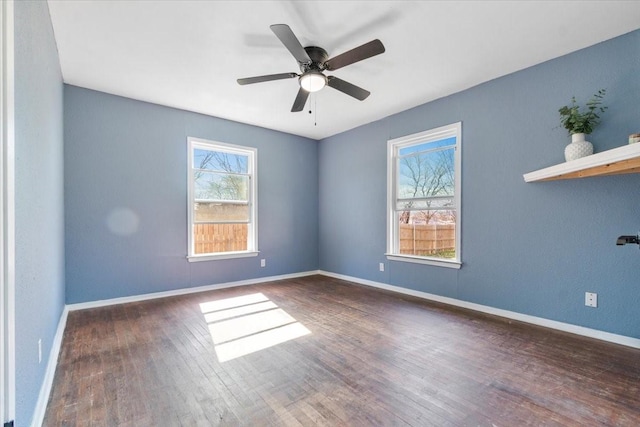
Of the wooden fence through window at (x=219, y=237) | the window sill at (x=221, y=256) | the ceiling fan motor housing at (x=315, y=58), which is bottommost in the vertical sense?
the window sill at (x=221, y=256)

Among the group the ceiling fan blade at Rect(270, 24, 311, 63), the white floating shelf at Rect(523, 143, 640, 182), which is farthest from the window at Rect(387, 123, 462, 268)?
the ceiling fan blade at Rect(270, 24, 311, 63)

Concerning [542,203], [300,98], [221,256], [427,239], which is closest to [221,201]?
[221,256]

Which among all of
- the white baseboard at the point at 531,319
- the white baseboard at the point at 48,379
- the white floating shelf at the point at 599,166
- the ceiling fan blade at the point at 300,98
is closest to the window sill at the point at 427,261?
the white baseboard at the point at 531,319

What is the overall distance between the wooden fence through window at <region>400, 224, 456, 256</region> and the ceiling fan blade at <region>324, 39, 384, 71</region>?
8.29 ft

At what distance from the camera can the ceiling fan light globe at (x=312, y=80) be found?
8.62ft

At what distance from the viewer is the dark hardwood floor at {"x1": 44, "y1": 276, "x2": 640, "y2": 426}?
67.7 inches

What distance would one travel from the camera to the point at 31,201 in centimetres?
166

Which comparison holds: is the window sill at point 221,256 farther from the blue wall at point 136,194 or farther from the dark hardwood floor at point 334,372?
the dark hardwood floor at point 334,372

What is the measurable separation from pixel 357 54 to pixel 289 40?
0.55m

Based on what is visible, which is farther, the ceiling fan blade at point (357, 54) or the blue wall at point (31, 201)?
the ceiling fan blade at point (357, 54)

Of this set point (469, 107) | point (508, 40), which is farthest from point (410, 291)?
point (508, 40)

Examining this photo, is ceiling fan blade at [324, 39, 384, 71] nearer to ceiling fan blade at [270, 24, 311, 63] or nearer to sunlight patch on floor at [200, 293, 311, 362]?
ceiling fan blade at [270, 24, 311, 63]

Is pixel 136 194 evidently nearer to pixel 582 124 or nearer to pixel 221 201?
pixel 221 201

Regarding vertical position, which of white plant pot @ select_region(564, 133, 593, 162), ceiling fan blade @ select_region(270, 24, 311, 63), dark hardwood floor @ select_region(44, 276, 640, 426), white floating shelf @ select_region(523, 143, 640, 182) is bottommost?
dark hardwood floor @ select_region(44, 276, 640, 426)
